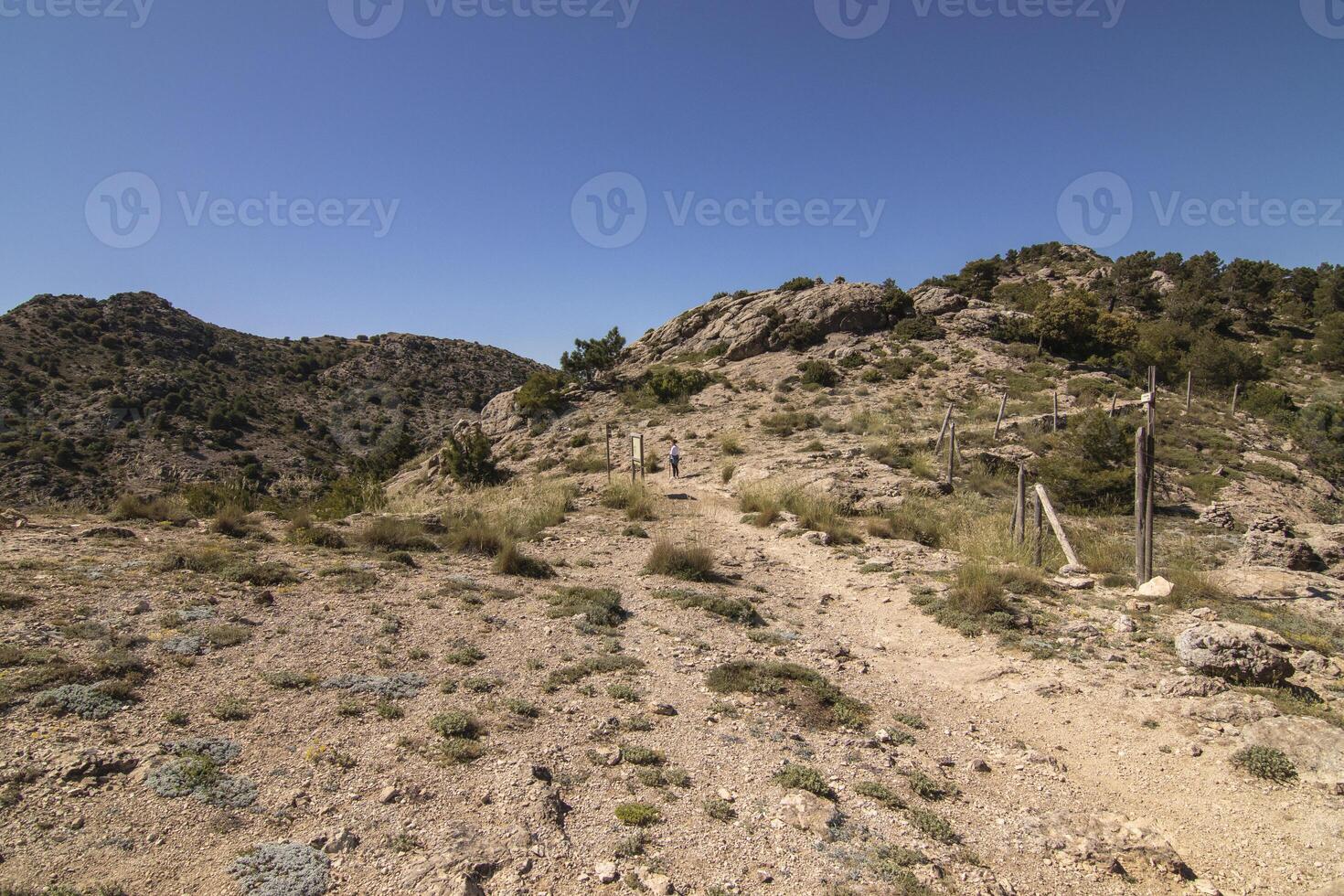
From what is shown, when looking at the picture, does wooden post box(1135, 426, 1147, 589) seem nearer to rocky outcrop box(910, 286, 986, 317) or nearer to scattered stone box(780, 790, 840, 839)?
scattered stone box(780, 790, 840, 839)

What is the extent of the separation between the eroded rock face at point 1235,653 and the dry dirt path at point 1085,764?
0.34m

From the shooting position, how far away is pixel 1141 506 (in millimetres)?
8516

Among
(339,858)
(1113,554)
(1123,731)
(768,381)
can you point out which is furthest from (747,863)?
(768,381)

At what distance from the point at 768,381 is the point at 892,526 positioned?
70.9 ft

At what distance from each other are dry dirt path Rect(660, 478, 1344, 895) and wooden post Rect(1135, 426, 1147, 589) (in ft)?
8.17

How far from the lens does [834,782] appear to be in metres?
4.47

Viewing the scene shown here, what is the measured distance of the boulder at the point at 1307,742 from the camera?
14.2 feet

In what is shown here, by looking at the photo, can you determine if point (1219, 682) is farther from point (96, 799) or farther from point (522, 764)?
point (96, 799)

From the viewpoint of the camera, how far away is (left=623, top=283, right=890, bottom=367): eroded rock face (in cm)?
3906

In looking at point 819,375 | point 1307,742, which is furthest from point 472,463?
point 1307,742

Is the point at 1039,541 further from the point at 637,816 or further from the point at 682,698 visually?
the point at 637,816

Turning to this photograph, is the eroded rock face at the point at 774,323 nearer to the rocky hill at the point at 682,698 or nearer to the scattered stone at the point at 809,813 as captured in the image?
the rocky hill at the point at 682,698

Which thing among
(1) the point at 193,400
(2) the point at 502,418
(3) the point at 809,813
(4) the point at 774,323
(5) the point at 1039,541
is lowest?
(3) the point at 809,813

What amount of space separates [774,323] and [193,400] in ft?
146
